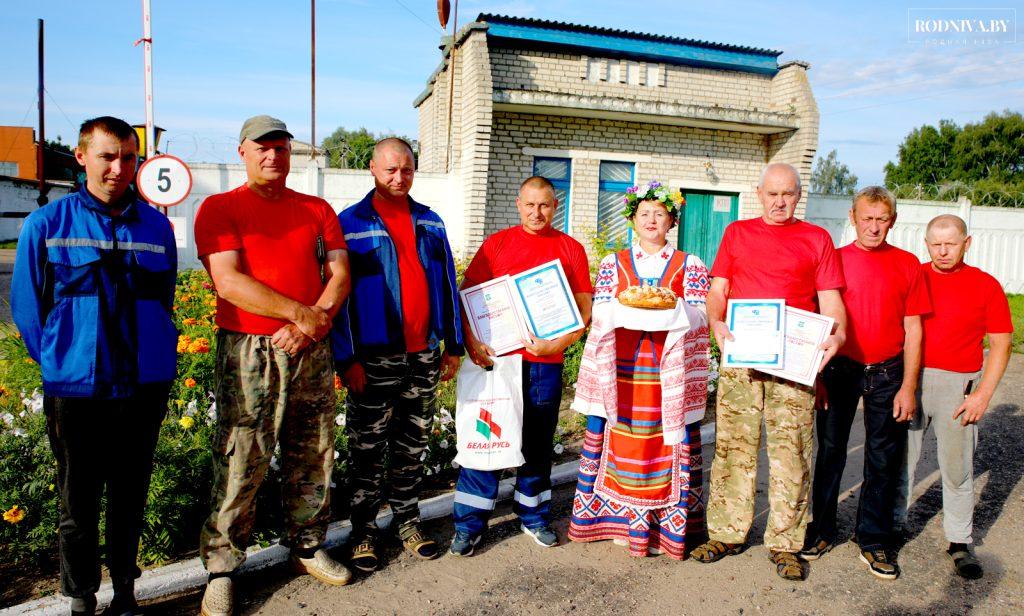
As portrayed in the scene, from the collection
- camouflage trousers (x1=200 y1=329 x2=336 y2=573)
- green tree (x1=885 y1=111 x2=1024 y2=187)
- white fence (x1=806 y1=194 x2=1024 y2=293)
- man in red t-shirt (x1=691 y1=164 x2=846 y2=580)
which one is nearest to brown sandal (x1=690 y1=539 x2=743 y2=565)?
man in red t-shirt (x1=691 y1=164 x2=846 y2=580)

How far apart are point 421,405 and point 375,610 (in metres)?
1.08

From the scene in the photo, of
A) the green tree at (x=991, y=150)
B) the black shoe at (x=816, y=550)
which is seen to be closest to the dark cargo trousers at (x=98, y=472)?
the black shoe at (x=816, y=550)

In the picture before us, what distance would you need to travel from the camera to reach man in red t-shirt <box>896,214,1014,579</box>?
3809mm

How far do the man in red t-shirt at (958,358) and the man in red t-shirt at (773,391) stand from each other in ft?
2.33

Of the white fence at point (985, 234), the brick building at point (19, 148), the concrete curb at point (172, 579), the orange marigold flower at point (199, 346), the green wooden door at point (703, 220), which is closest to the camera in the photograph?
the concrete curb at point (172, 579)

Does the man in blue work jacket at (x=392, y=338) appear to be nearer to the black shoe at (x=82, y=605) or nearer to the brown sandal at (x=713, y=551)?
the black shoe at (x=82, y=605)

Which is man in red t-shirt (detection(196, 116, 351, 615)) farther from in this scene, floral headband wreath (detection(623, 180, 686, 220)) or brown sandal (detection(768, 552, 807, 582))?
brown sandal (detection(768, 552, 807, 582))

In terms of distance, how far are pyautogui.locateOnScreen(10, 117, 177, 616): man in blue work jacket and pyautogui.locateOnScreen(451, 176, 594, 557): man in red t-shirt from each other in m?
1.67

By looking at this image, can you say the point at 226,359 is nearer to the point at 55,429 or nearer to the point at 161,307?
the point at 161,307

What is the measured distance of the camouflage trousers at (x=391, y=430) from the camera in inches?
145

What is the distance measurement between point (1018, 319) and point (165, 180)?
15233 mm

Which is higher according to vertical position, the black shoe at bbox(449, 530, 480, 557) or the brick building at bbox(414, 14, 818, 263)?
the brick building at bbox(414, 14, 818, 263)

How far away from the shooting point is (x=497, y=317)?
3916mm

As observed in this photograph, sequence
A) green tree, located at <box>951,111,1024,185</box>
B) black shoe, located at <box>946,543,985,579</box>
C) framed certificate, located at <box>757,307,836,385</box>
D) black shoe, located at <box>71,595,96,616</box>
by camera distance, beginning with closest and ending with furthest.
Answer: black shoe, located at <box>71,595,96,616</box>
framed certificate, located at <box>757,307,836,385</box>
black shoe, located at <box>946,543,985,579</box>
green tree, located at <box>951,111,1024,185</box>
